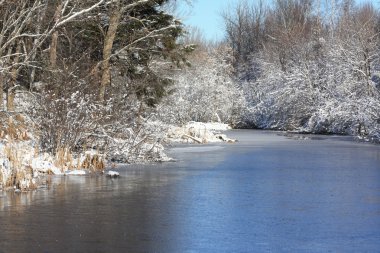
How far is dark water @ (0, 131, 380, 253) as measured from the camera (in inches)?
371

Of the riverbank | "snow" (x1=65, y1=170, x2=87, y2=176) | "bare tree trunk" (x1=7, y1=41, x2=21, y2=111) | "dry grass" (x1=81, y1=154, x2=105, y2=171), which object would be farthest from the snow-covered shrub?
"snow" (x1=65, y1=170, x2=87, y2=176)

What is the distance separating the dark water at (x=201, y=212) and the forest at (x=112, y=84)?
5.09 ft

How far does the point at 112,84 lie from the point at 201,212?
15.8 metres

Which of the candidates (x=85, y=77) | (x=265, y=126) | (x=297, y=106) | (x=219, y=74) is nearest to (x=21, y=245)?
(x=85, y=77)

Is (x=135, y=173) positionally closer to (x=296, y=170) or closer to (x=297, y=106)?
(x=296, y=170)

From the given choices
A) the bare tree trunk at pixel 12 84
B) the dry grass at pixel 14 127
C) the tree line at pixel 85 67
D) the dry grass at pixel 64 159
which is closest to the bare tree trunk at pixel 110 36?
the tree line at pixel 85 67

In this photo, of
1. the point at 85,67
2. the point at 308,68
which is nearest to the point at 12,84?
the point at 85,67

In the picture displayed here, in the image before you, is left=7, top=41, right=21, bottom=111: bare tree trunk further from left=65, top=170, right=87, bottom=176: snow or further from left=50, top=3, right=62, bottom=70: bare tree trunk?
left=65, top=170, right=87, bottom=176: snow

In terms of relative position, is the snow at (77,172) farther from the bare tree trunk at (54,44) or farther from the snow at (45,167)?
the bare tree trunk at (54,44)

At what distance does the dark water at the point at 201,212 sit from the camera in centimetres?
943

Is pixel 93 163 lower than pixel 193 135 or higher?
lower

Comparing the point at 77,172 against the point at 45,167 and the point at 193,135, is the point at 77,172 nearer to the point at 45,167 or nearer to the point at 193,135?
the point at 45,167

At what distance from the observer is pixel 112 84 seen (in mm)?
27172

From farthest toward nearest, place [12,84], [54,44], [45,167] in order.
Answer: [54,44]
[12,84]
[45,167]
